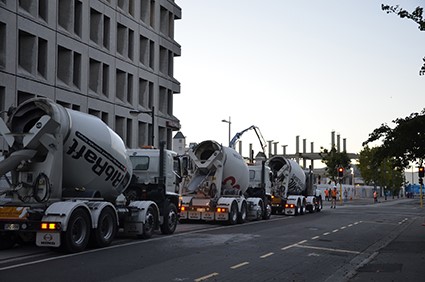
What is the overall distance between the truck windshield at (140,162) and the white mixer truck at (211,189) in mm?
5559

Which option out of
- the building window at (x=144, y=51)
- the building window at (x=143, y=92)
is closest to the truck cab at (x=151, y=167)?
the building window at (x=143, y=92)

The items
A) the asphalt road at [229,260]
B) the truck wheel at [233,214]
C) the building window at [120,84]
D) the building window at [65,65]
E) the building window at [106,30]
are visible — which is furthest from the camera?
the building window at [120,84]

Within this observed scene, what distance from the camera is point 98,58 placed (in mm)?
42094

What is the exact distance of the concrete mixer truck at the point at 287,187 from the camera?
124ft

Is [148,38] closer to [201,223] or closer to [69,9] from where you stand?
[69,9]

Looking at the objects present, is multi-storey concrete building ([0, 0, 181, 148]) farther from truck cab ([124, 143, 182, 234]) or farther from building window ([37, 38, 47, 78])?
truck cab ([124, 143, 182, 234])

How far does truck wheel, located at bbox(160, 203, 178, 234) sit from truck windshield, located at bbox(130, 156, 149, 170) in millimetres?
1643

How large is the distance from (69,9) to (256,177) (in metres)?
15.3

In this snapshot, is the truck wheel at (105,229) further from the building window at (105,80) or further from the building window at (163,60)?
the building window at (163,60)

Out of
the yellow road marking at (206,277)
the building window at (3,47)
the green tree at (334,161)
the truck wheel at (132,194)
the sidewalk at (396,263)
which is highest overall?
the building window at (3,47)

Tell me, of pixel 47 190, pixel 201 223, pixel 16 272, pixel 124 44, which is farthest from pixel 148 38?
pixel 16 272

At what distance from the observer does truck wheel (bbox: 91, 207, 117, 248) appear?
1666 cm

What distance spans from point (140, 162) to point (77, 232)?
22.4ft

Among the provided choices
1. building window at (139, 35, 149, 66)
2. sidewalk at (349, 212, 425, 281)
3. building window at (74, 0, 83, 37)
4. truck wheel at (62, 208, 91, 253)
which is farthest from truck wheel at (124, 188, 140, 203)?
building window at (139, 35, 149, 66)
